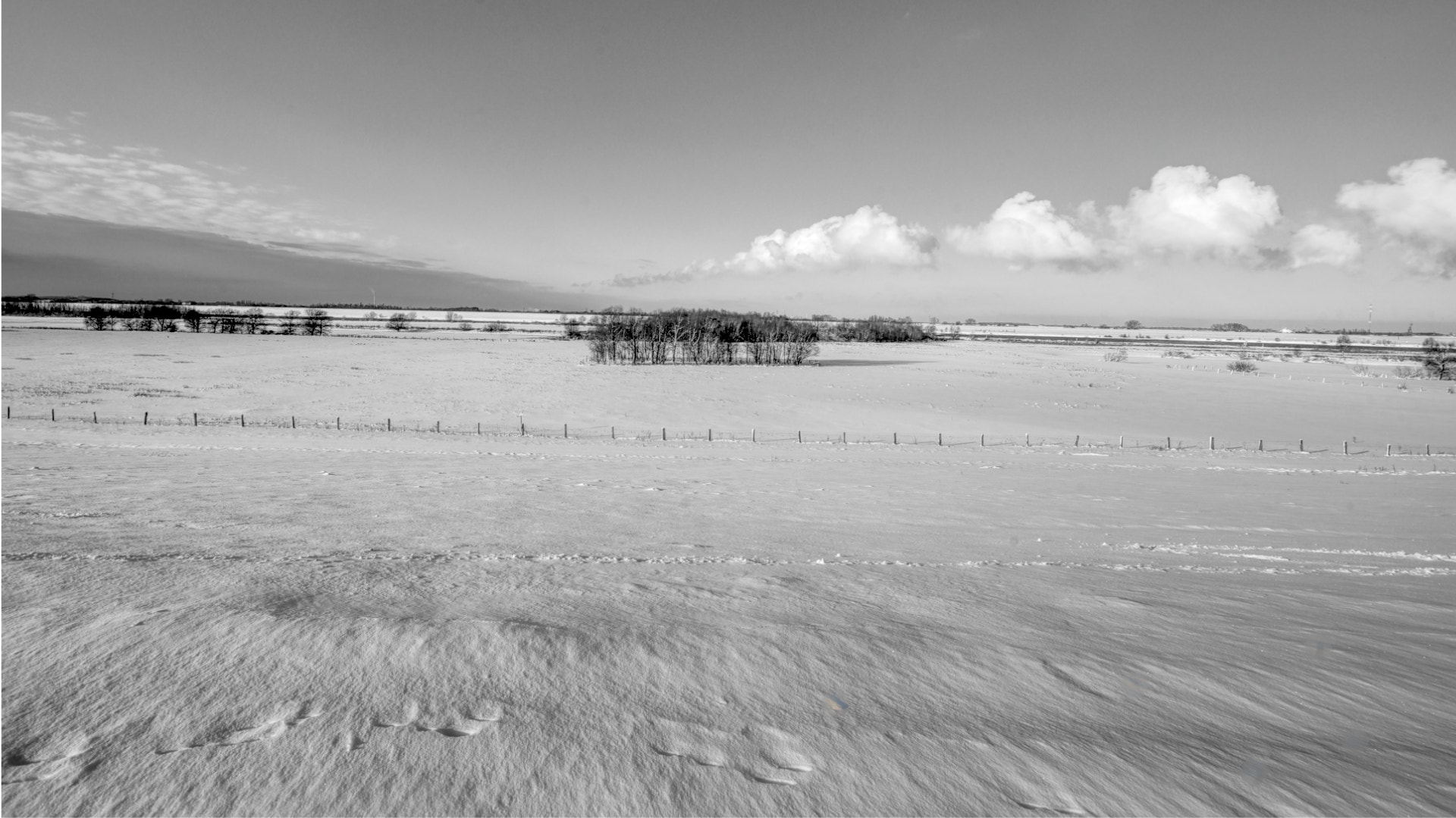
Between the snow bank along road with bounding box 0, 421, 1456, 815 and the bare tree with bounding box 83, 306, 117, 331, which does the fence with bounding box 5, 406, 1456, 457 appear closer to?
the snow bank along road with bounding box 0, 421, 1456, 815

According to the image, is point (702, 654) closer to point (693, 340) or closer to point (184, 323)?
point (693, 340)

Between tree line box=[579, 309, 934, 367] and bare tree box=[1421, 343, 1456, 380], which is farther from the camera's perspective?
tree line box=[579, 309, 934, 367]

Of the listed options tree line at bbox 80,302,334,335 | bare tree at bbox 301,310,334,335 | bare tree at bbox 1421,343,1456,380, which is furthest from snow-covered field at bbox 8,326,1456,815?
tree line at bbox 80,302,334,335

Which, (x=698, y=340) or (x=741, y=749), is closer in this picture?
(x=741, y=749)

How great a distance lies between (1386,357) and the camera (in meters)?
88.0

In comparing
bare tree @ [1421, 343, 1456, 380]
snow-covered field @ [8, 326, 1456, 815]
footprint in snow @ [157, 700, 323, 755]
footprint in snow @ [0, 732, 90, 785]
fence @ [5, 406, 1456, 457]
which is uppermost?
bare tree @ [1421, 343, 1456, 380]

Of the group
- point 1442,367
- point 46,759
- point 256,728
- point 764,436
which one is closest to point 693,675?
point 256,728

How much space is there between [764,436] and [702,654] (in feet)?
85.4

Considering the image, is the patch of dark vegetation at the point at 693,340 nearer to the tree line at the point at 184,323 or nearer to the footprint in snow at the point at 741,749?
the tree line at the point at 184,323

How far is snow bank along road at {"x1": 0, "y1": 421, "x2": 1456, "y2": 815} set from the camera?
8.70 ft

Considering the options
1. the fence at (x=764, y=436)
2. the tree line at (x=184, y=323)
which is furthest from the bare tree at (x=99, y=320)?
the fence at (x=764, y=436)

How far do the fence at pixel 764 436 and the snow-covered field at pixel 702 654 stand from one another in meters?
14.8

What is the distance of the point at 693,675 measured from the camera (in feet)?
11.9

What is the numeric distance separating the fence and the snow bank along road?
64.9 ft
